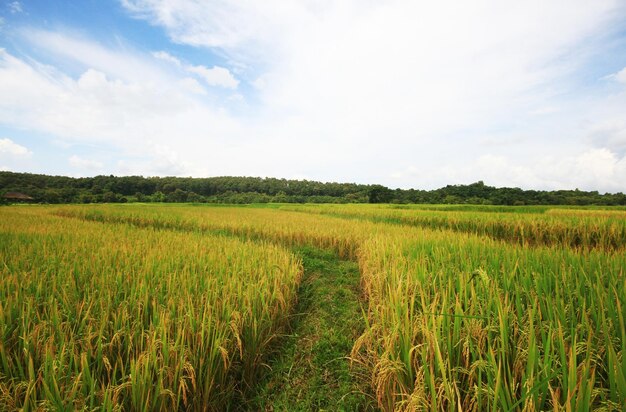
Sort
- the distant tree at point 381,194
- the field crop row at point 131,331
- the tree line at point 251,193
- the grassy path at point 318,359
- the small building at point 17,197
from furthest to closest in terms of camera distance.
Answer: the distant tree at point 381,194
the small building at point 17,197
the tree line at point 251,193
the grassy path at point 318,359
the field crop row at point 131,331

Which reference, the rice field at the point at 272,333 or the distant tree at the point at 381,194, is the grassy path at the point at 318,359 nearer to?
the rice field at the point at 272,333

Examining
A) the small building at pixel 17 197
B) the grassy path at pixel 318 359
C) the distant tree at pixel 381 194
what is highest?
the distant tree at pixel 381 194

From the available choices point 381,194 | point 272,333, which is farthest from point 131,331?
point 381,194

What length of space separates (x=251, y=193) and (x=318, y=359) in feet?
179

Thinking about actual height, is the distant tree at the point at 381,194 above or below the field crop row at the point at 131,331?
above

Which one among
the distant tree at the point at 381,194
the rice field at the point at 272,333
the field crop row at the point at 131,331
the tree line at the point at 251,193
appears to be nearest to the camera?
the rice field at the point at 272,333

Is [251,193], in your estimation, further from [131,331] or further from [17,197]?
[131,331]

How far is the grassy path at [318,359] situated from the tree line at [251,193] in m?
33.2

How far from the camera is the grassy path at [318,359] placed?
2467 millimetres

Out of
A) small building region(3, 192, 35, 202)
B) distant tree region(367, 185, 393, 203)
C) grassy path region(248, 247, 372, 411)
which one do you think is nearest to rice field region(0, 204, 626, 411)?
grassy path region(248, 247, 372, 411)

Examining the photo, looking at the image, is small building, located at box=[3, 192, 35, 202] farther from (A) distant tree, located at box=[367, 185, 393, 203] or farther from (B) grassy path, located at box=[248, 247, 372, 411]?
(B) grassy path, located at box=[248, 247, 372, 411]

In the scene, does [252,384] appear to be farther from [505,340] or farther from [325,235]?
[325,235]

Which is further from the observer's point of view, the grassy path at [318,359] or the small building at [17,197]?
the small building at [17,197]

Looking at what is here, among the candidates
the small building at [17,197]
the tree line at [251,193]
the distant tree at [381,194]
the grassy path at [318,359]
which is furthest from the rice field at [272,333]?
the small building at [17,197]
